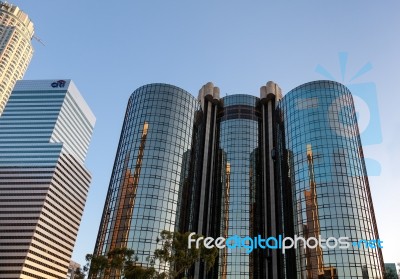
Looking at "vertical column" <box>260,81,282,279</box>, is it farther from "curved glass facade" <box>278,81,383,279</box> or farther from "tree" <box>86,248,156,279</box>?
"tree" <box>86,248,156,279</box>

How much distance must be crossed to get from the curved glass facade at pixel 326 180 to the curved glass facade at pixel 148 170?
95.8ft

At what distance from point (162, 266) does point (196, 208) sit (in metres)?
24.9

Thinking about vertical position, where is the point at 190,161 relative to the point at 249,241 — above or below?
above

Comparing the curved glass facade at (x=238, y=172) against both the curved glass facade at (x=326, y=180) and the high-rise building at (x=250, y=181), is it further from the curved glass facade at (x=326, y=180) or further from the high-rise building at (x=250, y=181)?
the curved glass facade at (x=326, y=180)

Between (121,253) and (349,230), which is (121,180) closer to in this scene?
(121,253)

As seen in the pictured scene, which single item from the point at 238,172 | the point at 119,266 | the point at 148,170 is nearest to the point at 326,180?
the point at 238,172

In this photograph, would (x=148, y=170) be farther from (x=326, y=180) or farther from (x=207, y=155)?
(x=326, y=180)

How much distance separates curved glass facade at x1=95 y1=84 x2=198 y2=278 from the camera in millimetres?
84875

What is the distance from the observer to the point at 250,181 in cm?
10794

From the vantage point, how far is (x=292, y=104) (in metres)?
103

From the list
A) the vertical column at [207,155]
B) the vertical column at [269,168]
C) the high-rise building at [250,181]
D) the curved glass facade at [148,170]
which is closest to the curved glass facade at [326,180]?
the high-rise building at [250,181]

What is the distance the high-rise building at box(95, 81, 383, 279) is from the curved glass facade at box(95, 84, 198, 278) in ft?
0.88

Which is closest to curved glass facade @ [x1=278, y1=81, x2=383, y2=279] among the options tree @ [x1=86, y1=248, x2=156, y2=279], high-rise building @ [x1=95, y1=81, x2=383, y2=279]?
high-rise building @ [x1=95, y1=81, x2=383, y2=279]

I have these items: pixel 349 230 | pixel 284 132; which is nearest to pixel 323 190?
pixel 349 230
